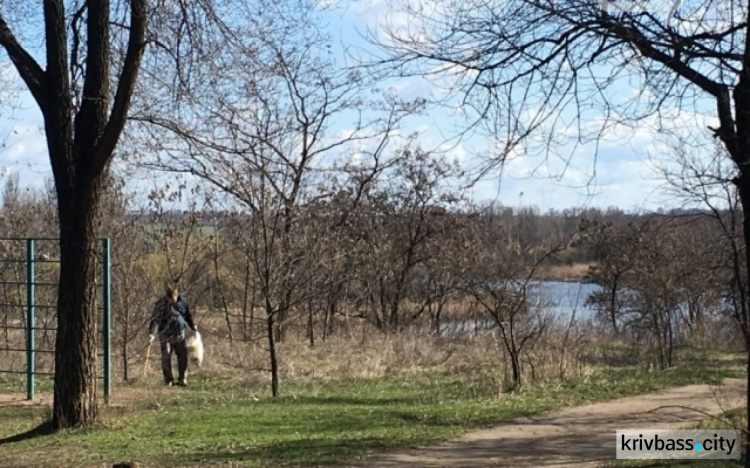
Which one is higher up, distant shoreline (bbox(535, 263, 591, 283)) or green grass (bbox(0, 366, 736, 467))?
distant shoreline (bbox(535, 263, 591, 283))

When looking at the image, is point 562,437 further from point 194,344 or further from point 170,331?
point 194,344

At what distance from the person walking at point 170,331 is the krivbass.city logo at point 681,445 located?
9014mm

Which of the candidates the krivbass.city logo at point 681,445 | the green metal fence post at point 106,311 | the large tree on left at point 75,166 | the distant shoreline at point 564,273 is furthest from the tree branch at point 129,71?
the distant shoreline at point 564,273

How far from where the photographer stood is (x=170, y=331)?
15844mm

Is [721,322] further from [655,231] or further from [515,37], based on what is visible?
[515,37]

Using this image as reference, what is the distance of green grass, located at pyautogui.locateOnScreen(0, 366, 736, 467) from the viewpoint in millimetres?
8586

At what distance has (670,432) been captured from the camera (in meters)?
8.87

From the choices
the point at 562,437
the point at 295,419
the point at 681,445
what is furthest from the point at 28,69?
the point at 681,445

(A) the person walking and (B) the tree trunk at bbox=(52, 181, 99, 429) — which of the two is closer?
(B) the tree trunk at bbox=(52, 181, 99, 429)

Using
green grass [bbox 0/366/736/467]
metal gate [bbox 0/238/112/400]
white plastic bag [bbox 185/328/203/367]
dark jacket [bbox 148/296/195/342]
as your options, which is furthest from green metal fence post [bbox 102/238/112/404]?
white plastic bag [bbox 185/328/203/367]

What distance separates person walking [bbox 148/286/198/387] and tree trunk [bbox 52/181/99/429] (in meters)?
5.63

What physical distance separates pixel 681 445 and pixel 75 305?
260 inches

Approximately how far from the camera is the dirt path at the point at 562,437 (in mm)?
8281

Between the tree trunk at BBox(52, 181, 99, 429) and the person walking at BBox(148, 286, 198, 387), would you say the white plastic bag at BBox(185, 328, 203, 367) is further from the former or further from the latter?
the tree trunk at BBox(52, 181, 99, 429)
